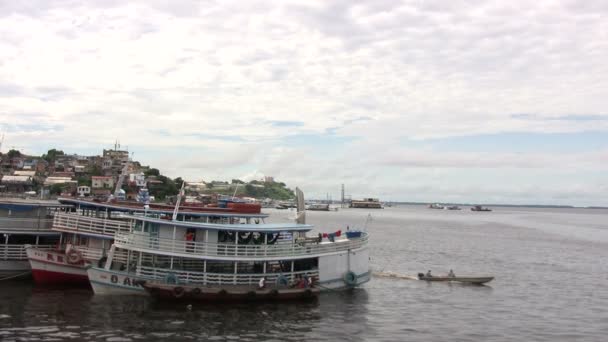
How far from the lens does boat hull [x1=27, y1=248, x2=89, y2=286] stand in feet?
99.3

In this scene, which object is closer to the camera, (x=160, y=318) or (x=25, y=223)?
(x=160, y=318)

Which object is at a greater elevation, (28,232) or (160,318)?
(28,232)

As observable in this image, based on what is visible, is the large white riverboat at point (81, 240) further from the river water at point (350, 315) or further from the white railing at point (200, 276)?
the white railing at point (200, 276)

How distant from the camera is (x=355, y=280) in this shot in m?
32.1

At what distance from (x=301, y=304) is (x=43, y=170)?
138 m

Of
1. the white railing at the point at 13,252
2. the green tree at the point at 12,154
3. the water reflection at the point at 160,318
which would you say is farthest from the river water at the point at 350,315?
the green tree at the point at 12,154

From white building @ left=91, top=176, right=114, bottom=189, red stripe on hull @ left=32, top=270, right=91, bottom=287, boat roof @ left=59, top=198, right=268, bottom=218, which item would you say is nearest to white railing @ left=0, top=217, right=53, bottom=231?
boat roof @ left=59, top=198, right=268, bottom=218

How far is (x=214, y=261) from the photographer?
97.5ft

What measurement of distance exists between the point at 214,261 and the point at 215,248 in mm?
1245

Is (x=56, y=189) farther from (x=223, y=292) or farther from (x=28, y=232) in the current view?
(x=223, y=292)

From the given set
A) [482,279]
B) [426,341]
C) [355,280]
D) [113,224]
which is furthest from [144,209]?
[482,279]

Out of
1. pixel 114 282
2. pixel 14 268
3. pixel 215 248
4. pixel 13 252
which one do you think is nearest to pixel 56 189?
pixel 13 252

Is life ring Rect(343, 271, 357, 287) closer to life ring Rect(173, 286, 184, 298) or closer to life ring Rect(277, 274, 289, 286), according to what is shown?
life ring Rect(277, 274, 289, 286)

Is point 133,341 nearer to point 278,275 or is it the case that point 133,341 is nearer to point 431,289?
point 278,275
